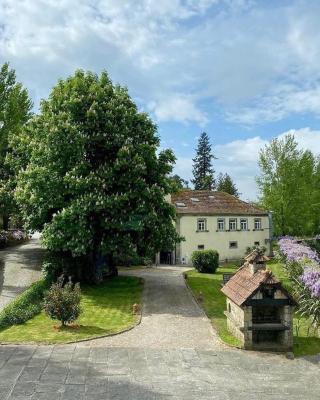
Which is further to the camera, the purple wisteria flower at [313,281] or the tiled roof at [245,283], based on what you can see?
the purple wisteria flower at [313,281]

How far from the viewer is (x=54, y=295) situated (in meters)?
19.9

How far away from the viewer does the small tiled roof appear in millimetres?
47562

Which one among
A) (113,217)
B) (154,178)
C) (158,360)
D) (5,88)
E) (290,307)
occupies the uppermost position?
(5,88)

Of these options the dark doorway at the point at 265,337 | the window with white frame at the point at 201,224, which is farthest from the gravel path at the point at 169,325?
the window with white frame at the point at 201,224

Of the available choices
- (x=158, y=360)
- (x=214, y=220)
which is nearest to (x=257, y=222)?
(x=214, y=220)

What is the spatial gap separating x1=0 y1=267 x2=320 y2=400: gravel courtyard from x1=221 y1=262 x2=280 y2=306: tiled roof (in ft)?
6.87

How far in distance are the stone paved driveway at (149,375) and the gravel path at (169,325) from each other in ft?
3.13

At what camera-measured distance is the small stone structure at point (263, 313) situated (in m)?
17.9

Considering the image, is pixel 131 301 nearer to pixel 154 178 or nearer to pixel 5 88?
pixel 154 178

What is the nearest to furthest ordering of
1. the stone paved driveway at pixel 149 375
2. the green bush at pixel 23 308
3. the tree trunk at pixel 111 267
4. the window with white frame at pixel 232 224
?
1. the stone paved driveway at pixel 149 375
2. the green bush at pixel 23 308
3. the tree trunk at pixel 111 267
4. the window with white frame at pixel 232 224

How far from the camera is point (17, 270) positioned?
33.4m

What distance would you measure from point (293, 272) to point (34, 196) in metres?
17.7

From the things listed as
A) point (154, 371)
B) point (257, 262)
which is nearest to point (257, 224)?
point (257, 262)

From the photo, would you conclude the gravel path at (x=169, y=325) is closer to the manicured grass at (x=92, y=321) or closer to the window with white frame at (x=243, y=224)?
the manicured grass at (x=92, y=321)
